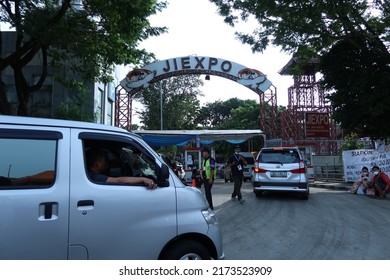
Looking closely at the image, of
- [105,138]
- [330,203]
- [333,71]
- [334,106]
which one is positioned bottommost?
→ [330,203]

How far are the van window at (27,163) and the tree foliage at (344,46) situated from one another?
10.7 metres

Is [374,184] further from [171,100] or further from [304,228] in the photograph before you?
[171,100]

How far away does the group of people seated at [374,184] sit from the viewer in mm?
12977

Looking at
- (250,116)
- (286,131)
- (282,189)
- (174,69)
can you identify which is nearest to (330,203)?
(282,189)

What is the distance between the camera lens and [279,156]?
11984mm

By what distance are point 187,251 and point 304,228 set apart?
4804mm

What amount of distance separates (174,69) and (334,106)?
40.5ft

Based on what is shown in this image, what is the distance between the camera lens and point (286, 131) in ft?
104

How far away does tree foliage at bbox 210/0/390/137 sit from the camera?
12.9 meters

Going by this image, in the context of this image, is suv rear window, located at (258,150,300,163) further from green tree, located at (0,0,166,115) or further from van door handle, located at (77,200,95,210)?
van door handle, located at (77,200,95,210)

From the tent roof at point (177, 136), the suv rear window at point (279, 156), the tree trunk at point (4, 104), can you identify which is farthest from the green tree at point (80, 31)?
the tent roof at point (177, 136)

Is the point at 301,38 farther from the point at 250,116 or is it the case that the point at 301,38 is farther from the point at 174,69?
Result: the point at 250,116

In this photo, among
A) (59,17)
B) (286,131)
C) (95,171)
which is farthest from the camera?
(286,131)

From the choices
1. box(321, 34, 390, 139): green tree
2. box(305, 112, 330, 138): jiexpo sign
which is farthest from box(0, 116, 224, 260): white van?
box(305, 112, 330, 138): jiexpo sign
